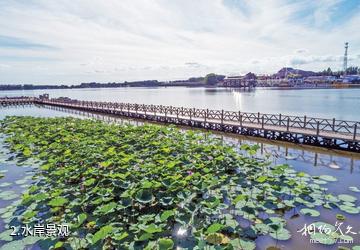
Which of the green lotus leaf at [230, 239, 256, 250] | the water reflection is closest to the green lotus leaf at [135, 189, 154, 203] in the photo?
the green lotus leaf at [230, 239, 256, 250]

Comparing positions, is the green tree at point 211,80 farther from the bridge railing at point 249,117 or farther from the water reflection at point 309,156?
the water reflection at point 309,156

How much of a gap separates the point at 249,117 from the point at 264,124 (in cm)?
172

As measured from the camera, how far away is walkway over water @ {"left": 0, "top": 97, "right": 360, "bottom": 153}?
13.7m

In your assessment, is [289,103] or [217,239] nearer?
[217,239]

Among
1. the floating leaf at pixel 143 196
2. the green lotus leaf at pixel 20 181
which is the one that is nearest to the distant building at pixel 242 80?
the green lotus leaf at pixel 20 181

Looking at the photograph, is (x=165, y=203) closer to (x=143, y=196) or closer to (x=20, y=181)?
(x=143, y=196)

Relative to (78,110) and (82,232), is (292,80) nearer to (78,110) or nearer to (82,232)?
(78,110)

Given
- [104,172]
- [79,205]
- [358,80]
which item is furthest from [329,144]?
[358,80]

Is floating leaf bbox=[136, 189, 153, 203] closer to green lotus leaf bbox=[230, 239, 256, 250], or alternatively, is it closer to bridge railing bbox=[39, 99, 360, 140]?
green lotus leaf bbox=[230, 239, 256, 250]

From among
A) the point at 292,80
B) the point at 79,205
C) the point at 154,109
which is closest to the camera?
the point at 79,205

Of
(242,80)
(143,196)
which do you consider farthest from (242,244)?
(242,80)

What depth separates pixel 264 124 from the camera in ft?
54.5

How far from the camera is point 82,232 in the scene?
5371 mm

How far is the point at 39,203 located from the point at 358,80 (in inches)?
5074
